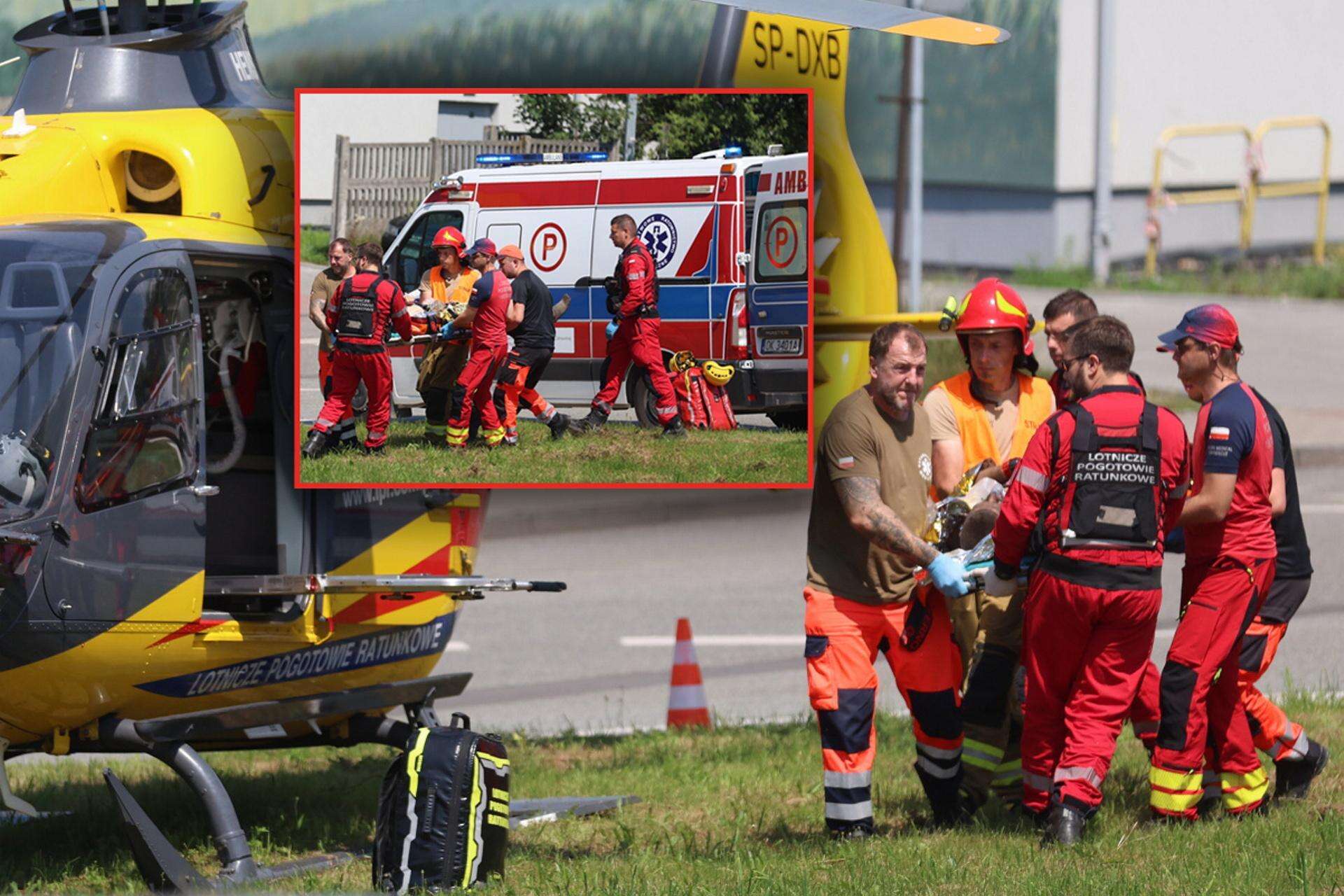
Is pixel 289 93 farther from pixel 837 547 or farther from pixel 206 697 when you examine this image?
pixel 837 547

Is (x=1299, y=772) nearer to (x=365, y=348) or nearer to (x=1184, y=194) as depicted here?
(x=365, y=348)

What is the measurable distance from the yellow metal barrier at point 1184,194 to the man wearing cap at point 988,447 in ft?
53.9

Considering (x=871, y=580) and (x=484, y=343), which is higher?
(x=484, y=343)

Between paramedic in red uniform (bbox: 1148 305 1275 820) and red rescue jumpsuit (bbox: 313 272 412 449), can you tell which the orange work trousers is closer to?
paramedic in red uniform (bbox: 1148 305 1275 820)

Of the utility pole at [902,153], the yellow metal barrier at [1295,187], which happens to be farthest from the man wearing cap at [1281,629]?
the yellow metal barrier at [1295,187]

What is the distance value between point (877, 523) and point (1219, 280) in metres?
17.4

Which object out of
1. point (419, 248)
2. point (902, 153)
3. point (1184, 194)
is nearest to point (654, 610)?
point (419, 248)

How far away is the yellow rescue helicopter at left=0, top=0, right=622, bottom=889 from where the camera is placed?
226 inches

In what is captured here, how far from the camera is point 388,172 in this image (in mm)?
5496

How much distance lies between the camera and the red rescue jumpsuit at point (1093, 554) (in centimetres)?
588

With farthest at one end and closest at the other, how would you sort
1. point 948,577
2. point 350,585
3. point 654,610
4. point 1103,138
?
point 1103,138, point 654,610, point 350,585, point 948,577

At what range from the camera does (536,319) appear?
221 inches

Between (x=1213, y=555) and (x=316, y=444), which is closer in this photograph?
(x=316, y=444)

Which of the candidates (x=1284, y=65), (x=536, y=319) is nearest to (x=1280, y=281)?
(x=1284, y=65)
